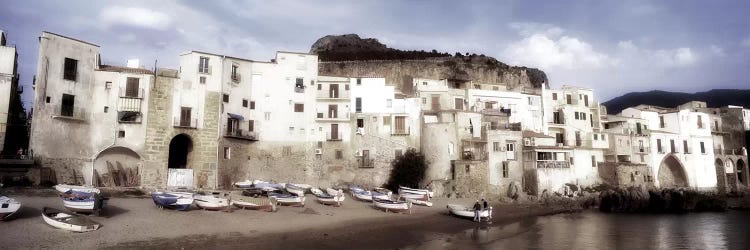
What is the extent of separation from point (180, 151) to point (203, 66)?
7782 mm

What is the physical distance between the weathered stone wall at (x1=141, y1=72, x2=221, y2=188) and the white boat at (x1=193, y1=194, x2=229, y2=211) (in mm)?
9106

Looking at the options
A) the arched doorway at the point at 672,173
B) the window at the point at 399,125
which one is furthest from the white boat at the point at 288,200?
the arched doorway at the point at 672,173

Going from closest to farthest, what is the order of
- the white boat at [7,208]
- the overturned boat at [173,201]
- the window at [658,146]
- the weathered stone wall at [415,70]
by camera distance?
the white boat at [7,208], the overturned boat at [173,201], the window at [658,146], the weathered stone wall at [415,70]

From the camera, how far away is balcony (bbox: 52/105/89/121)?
109ft

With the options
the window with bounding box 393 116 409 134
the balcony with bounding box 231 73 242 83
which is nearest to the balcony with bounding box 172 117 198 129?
the balcony with bounding box 231 73 242 83

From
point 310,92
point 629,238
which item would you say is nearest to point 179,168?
point 310,92

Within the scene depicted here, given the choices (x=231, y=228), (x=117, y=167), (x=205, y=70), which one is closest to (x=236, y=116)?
(x=205, y=70)

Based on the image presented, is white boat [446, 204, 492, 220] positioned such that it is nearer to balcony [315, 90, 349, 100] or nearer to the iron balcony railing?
balcony [315, 90, 349, 100]

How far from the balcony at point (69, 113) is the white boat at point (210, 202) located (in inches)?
500

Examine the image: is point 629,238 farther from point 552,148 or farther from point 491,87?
point 491,87

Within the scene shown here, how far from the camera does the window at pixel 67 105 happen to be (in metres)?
33.6

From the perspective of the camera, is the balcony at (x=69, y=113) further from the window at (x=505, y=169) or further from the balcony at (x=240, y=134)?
the window at (x=505, y=169)

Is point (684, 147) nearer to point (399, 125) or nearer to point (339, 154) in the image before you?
point (399, 125)

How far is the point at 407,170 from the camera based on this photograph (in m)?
42.6
